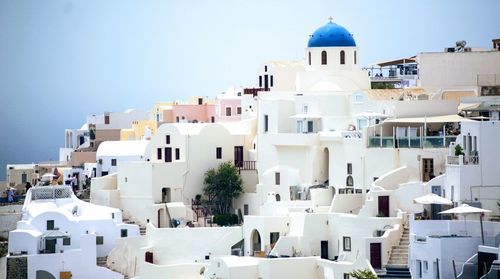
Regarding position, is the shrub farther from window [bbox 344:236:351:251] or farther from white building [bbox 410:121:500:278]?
white building [bbox 410:121:500:278]

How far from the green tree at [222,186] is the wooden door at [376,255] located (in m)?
13.5

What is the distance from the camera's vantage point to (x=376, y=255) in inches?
2479

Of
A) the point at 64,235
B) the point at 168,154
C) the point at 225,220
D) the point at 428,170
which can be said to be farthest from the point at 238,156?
the point at 428,170

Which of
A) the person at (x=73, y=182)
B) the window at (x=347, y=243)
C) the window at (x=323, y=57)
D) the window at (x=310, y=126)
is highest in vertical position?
the window at (x=323, y=57)

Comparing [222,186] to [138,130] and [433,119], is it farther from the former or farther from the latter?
[138,130]

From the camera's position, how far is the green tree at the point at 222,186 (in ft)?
247

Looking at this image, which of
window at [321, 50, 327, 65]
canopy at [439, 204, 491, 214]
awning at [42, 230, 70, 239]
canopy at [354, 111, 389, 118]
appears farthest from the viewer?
window at [321, 50, 327, 65]

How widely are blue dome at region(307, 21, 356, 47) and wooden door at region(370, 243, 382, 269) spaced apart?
15.7m

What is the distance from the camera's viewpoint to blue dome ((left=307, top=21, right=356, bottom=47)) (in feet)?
251

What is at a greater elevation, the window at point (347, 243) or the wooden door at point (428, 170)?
the wooden door at point (428, 170)

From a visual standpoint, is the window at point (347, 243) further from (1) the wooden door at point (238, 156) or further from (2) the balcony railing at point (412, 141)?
(1) the wooden door at point (238, 156)

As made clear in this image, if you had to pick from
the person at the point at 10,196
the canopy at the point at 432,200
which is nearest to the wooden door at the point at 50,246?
the person at the point at 10,196

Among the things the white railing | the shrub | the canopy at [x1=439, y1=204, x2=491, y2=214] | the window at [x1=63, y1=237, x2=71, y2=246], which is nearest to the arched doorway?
the shrub

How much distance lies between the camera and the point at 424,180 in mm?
66875
